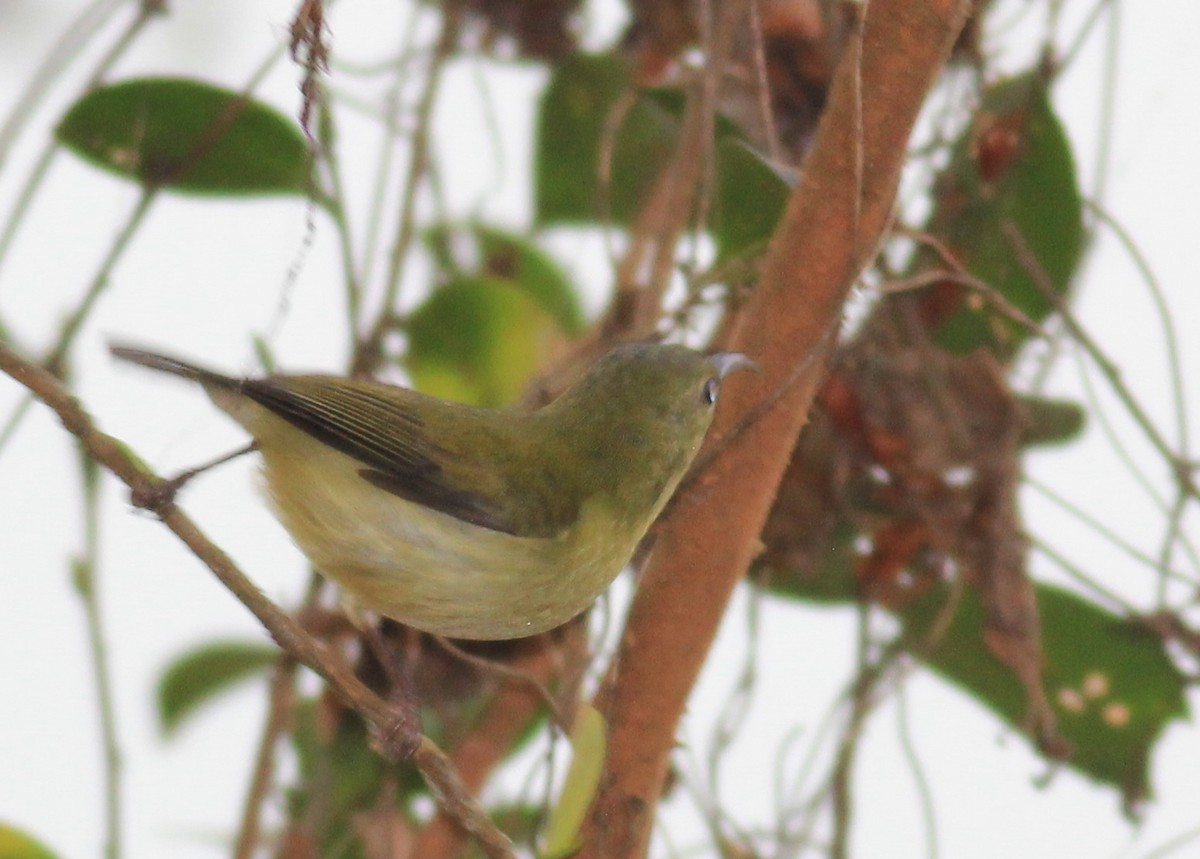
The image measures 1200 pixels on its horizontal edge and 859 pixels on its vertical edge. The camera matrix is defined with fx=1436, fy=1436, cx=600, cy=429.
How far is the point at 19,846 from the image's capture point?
7.48ft

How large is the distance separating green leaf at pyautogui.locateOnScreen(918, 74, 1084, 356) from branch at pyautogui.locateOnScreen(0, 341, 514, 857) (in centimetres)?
149

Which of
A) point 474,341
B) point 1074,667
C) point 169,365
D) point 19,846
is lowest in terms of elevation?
point 19,846

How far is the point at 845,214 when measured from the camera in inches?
74.0

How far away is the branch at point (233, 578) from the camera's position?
1.68 m

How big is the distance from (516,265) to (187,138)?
0.96 m

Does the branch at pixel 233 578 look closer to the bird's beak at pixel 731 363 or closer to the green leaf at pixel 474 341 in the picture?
the bird's beak at pixel 731 363

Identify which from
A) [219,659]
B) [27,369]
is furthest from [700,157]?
[219,659]

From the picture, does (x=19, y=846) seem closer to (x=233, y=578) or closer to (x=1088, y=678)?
(x=233, y=578)

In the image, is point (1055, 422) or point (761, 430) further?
point (1055, 422)

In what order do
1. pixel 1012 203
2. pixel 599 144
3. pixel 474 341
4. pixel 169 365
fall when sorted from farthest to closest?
pixel 599 144
pixel 474 341
pixel 1012 203
pixel 169 365

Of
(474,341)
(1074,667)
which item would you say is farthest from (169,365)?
(1074,667)

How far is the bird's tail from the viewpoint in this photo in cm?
205

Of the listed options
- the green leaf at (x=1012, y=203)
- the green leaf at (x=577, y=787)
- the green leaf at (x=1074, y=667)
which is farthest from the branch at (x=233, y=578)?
the green leaf at (x=1012, y=203)

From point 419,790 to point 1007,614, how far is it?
120cm
